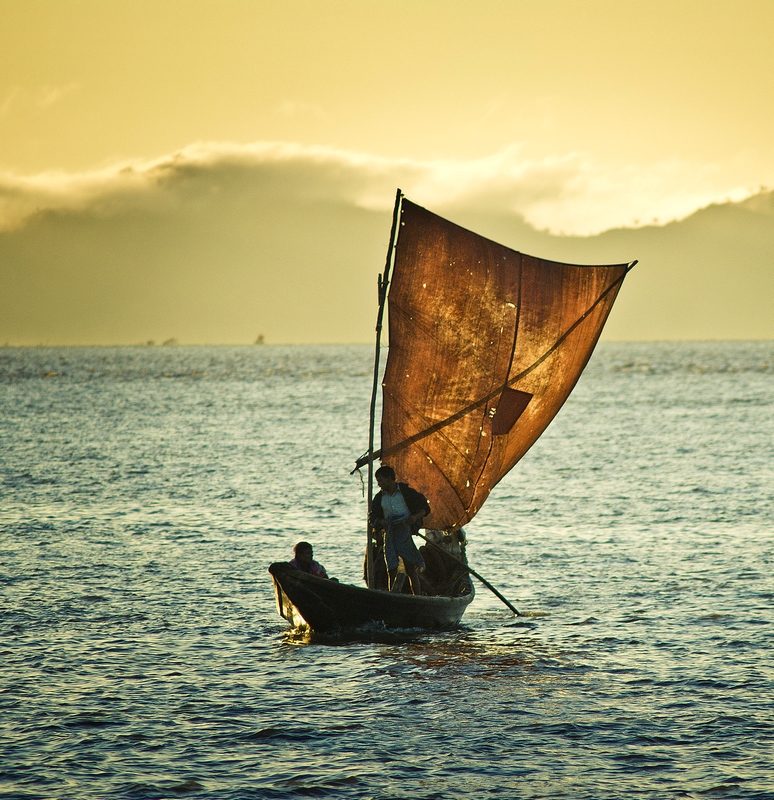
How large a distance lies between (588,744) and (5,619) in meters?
12.0

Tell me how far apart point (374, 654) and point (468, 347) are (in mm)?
6684

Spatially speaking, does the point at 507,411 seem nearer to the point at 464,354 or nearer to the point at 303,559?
the point at 464,354

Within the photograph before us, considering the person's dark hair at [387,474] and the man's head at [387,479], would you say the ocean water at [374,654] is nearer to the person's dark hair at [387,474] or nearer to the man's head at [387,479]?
the man's head at [387,479]

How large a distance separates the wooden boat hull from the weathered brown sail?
276 cm

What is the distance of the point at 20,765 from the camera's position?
13641mm

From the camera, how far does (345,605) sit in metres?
18.8

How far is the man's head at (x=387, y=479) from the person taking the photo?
61.7 feet

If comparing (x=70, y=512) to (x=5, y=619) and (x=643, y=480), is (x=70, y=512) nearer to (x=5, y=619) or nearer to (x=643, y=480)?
(x=5, y=619)

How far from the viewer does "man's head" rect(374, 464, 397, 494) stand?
61.7 ft

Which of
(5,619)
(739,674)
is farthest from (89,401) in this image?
(739,674)

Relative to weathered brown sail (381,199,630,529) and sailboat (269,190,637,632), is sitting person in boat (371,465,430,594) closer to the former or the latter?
sailboat (269,190,637,632)

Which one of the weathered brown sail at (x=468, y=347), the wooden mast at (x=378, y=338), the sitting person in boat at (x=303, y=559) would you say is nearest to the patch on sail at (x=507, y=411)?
the weathered brown sail at (x=468, y=347)

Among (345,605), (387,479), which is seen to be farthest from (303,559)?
(387,479)

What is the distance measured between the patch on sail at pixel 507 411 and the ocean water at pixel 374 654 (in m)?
3.72
